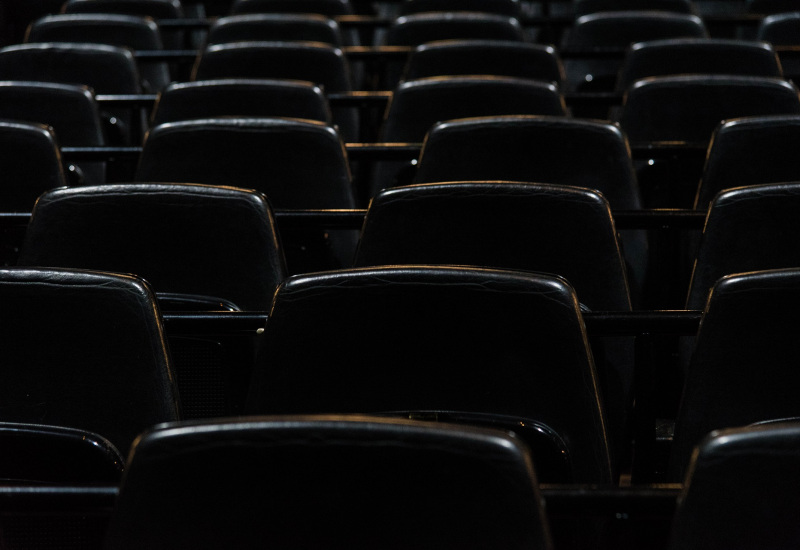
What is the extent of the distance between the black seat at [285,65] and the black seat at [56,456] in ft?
6.31

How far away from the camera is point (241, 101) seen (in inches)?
93.2

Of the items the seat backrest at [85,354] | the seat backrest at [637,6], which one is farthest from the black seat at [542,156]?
the seat backrest at [637,6]

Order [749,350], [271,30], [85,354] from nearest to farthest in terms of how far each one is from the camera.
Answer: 1. [749,350]
2. [85,354]
3. [271,30]

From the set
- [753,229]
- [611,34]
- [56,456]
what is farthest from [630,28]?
[56,456]

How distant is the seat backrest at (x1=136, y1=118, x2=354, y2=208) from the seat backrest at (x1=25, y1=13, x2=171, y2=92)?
5.37ft

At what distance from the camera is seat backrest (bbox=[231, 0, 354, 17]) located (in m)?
4.02

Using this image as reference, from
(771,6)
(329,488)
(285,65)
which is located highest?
(329,488)

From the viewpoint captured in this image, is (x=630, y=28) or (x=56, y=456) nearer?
(x=56, y=456)

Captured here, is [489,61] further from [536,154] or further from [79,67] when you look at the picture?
[79,67]

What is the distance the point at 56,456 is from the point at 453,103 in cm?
151

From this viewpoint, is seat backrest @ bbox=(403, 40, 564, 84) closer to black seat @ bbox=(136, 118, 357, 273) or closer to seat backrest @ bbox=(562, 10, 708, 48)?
seat backrest @ bbox=(562, 10, 708, 48)

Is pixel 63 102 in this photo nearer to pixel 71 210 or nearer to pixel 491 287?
pixel 71 210

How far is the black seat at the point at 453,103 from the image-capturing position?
2326mm

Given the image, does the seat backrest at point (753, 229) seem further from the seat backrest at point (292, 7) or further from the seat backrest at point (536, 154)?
the seat backrest at point (292, 7)
